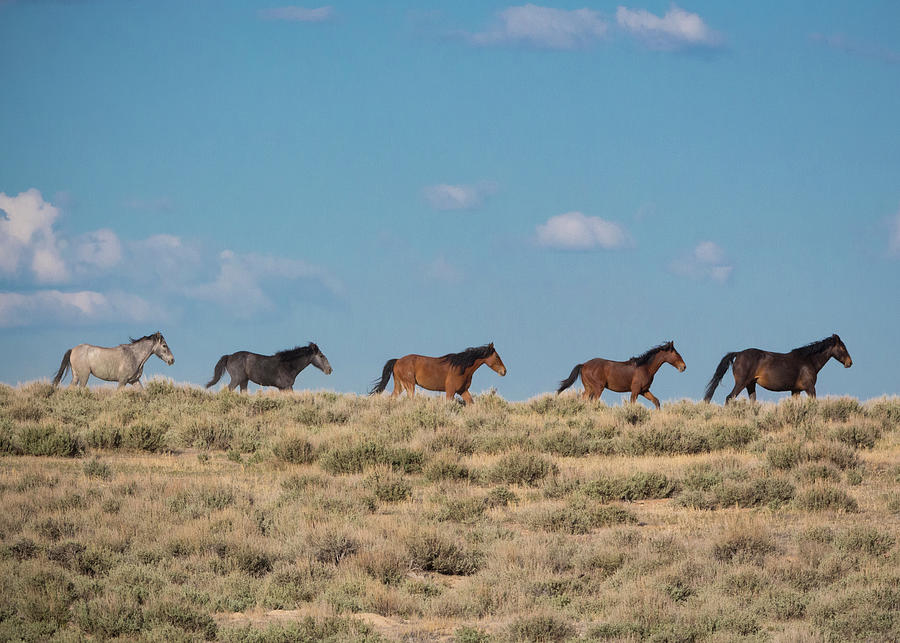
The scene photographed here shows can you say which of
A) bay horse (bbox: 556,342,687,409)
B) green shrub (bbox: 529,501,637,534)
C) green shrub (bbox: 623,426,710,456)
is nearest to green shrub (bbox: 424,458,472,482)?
green shrub (bbox: 529,501,637,534)

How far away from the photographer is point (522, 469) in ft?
54.7

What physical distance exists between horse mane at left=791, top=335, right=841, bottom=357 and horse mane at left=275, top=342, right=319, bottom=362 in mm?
14295

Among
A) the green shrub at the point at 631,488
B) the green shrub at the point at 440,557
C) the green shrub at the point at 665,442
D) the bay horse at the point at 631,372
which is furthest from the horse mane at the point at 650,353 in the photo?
the green shrub at the point at 440,557

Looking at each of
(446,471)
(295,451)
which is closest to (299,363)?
(295,451)

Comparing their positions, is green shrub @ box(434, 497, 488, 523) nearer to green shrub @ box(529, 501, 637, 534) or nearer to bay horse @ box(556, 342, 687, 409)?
green shrub @ box(529, 501, 637, 534)

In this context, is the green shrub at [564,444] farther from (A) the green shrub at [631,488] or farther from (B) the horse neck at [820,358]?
(B) the horse neck at [820,358]

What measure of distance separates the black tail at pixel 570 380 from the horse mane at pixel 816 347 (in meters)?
5.91

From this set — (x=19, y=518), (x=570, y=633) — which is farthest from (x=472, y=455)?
(x=570, y=633)

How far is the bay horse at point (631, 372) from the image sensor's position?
2567 centimetres

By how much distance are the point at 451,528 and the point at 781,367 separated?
15.3m

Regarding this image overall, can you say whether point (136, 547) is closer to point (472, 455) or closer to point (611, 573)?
point (611, 573)

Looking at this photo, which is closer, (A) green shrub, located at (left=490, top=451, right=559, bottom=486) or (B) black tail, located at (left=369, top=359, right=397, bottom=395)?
(A) green shrub, located at (left=490, top=451, right=559, bottom=486)

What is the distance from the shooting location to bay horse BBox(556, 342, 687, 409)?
84.2 ft

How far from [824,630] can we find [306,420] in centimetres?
1633
